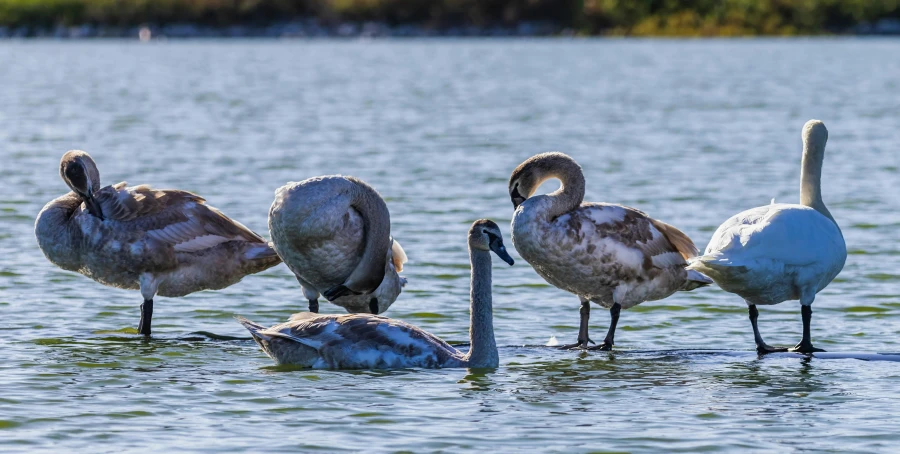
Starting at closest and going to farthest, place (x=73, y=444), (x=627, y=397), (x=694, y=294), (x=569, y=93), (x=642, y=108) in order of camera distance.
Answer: (x=73, y=444) < (x=627, y=397) < (x=694, y=294) < (x=642, y=108) < (x=569, y=93)

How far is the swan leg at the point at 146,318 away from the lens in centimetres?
1174

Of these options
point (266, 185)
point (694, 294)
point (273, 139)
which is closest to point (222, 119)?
point (273, 139)

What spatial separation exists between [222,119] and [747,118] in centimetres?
1164

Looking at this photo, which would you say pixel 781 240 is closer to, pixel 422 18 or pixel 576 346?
pixel 576 346

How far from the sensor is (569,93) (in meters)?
47.3

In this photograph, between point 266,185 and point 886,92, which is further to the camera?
point 886,92

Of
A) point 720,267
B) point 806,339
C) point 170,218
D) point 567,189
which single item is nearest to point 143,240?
point 170,218

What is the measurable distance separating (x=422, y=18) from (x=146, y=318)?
99.6m

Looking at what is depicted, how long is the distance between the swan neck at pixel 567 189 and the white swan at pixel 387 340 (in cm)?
76

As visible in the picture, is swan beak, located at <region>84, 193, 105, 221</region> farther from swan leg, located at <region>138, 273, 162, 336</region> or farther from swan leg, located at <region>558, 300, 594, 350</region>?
swan leg, located at <region>558, 300, 594, 350</region>

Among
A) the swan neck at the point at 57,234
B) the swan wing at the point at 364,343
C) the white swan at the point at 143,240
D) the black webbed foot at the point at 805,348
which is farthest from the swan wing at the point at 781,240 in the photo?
the swan neck at the point at 57,234

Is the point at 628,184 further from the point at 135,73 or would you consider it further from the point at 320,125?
the point at 135,73

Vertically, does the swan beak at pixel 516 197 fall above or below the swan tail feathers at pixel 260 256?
above

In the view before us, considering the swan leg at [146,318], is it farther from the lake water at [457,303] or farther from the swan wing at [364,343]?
the swan wing at [364,343]
